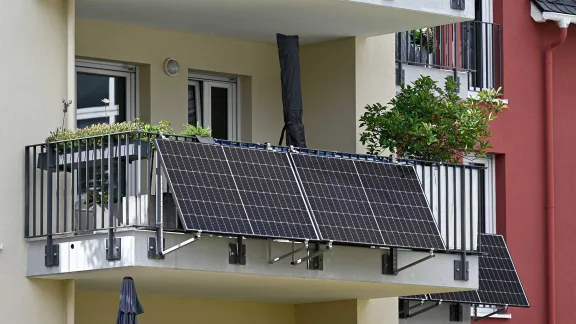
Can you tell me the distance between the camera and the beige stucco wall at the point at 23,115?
18609mm

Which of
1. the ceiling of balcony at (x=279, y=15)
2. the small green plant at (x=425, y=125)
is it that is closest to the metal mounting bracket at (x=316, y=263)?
the small green plant at (x=425, y=125)

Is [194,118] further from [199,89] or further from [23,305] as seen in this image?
[23,305]

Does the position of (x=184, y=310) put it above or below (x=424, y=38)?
below

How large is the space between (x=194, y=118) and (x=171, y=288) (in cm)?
276

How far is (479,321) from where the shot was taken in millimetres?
25062

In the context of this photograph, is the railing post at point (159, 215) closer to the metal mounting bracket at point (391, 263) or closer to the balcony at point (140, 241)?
the balcony at point (140, 241)

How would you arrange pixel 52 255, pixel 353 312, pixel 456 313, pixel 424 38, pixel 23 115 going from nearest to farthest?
1. pixel 52 255
2. pixel 23 115
3. pixel 353 312
4. pixel 456 313
5. pixel 424 38

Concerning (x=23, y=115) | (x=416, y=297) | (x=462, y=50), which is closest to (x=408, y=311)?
(x=416, y=297)

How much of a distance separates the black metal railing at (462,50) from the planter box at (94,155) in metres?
6.30

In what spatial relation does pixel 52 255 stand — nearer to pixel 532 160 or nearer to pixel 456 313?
pixel 456 313

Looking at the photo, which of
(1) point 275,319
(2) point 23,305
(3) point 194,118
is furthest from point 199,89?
(2) point 23,305

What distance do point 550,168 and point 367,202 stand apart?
7153 millimetres

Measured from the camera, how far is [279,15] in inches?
821

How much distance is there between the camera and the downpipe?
25686 mm
